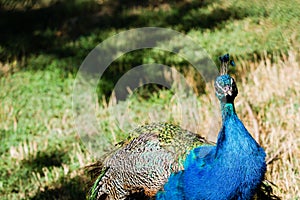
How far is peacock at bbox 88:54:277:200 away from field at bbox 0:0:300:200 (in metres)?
0.79

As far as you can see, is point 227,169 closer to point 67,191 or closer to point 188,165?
point 188,165

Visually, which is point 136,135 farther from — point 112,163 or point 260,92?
point 260,92

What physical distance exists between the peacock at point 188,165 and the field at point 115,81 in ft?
2.60

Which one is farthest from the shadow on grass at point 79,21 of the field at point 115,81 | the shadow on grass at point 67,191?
the shadow on grass at point 67,191

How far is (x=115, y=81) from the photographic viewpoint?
652 centimetres

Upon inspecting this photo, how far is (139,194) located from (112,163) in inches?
14.2

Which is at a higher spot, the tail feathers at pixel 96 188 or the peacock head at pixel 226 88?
the peacock head at pixel 226 88

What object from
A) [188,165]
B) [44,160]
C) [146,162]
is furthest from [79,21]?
[188,165]

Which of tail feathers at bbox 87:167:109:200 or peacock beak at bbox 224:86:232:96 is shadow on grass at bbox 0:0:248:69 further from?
peacock beak at bbox 224:86:232:96

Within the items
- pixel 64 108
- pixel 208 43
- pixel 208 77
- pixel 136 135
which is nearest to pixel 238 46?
pixel 208 43

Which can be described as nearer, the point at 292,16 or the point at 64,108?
the point at 64,108

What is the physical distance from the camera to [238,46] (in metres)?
6.89

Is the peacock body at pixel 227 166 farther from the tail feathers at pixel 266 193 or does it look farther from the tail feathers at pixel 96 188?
the tail feathers at pixel 96 188

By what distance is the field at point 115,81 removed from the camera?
14.0ft
